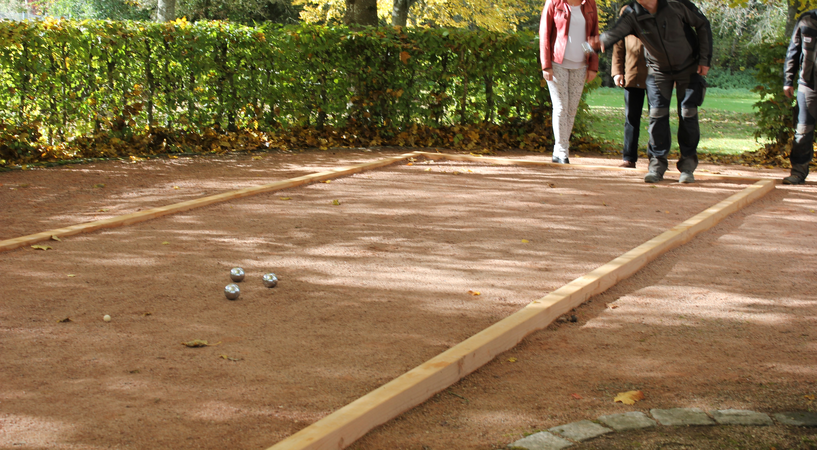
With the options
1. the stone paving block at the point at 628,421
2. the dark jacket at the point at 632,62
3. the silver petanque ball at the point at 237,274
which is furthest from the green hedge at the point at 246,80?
the stone paving block at the point at 628,421

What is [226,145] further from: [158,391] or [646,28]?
[158,391]

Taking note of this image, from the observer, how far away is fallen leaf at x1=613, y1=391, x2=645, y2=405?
3.09m

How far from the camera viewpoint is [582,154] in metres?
11.4

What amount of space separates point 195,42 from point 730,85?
43.1 metres

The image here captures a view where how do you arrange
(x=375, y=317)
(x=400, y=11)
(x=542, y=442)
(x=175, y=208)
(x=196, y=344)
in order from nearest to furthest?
(x=542, y=442)
(x=196, y=344)
(x=375, y=317)
(x=175, y=208)
(x=400, y=11)

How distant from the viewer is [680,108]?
27.1ft

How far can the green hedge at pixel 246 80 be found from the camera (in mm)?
8703

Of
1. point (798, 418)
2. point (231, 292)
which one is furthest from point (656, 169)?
point (231, 292)

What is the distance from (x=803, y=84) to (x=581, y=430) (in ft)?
23.3

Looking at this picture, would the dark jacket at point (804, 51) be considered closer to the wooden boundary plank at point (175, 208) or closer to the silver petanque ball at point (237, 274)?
the wooden boundary plank at point (175, 208)

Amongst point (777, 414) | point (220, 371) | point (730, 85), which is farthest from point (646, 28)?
point (730, 85)

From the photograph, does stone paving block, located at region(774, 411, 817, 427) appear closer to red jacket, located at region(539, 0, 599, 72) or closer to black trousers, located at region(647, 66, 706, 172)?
black trousers, located at region(647, 66, 706, 172)

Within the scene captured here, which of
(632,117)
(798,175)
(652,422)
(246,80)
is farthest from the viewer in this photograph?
(246,80)

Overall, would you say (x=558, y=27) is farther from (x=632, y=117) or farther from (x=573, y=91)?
(x=632, y=117)
